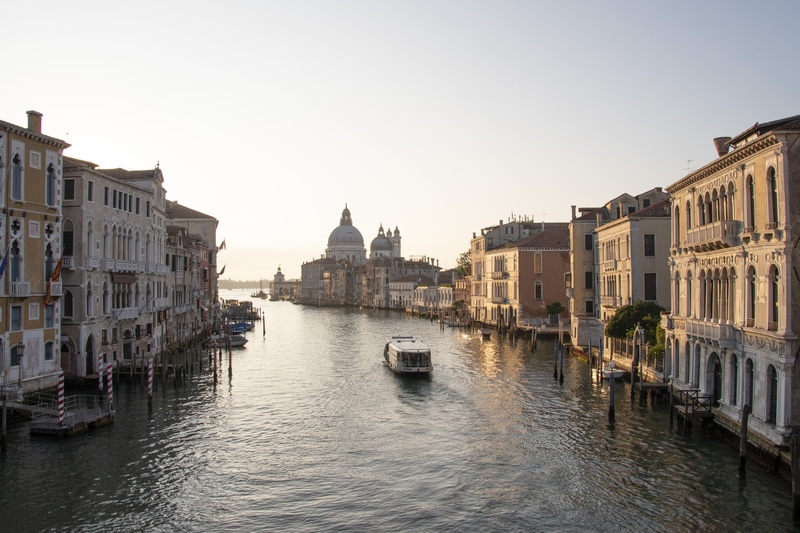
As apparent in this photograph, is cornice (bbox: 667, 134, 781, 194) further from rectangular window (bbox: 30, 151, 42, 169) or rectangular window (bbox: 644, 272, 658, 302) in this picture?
rectangular window (bbox: 30, 151, 42, 169)

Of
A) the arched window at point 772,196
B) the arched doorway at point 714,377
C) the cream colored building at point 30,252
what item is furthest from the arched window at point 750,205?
the cream colored building at point 30,252

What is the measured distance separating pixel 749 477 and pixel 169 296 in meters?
32.0

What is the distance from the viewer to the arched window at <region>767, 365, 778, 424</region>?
1533cm

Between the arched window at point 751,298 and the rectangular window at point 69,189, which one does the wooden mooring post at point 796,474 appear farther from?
the rectangular window at point 69,189

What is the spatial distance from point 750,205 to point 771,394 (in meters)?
4.55

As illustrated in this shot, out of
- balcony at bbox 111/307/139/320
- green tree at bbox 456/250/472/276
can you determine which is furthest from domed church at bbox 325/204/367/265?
balcony at bbox 111/307/139/320

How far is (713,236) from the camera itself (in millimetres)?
18094

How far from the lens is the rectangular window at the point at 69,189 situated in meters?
25.9

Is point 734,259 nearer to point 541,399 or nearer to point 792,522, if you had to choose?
point 792,522

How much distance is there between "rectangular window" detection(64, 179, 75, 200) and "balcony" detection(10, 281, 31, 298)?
5094 mm

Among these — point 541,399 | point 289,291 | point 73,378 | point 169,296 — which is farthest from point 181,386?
point 289,291

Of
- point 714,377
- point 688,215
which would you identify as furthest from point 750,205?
point 714,377

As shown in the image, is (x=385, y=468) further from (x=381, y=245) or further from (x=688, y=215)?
(x=381, y=245)

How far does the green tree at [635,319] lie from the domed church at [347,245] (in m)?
131
